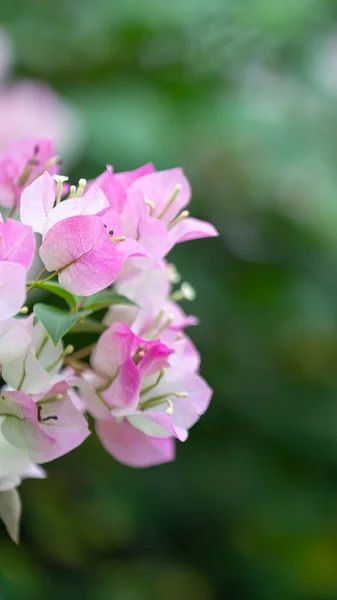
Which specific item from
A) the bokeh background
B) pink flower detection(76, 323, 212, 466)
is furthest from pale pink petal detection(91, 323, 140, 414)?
the bokeh background

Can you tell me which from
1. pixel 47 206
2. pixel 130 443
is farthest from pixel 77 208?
pixel 130 443

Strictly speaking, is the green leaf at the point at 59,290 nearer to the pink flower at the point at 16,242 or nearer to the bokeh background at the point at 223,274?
the pink flower at the point at 16,242

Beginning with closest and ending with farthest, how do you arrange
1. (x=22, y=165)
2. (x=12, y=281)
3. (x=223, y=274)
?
1. (x=12, y=281)
2. (x=22, y=165)
3. (x=223, y=274)

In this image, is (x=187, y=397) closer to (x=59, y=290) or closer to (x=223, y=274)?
(x=59, y=290)

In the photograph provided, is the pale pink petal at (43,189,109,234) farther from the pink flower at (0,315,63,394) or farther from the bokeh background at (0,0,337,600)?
the bokeh background at (0,0,337,600)

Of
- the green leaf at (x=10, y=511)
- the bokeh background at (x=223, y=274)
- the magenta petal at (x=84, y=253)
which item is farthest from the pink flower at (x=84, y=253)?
the bokeh background at (x=223, y=274)

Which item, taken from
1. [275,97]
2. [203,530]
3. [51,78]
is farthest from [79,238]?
[275,97]
